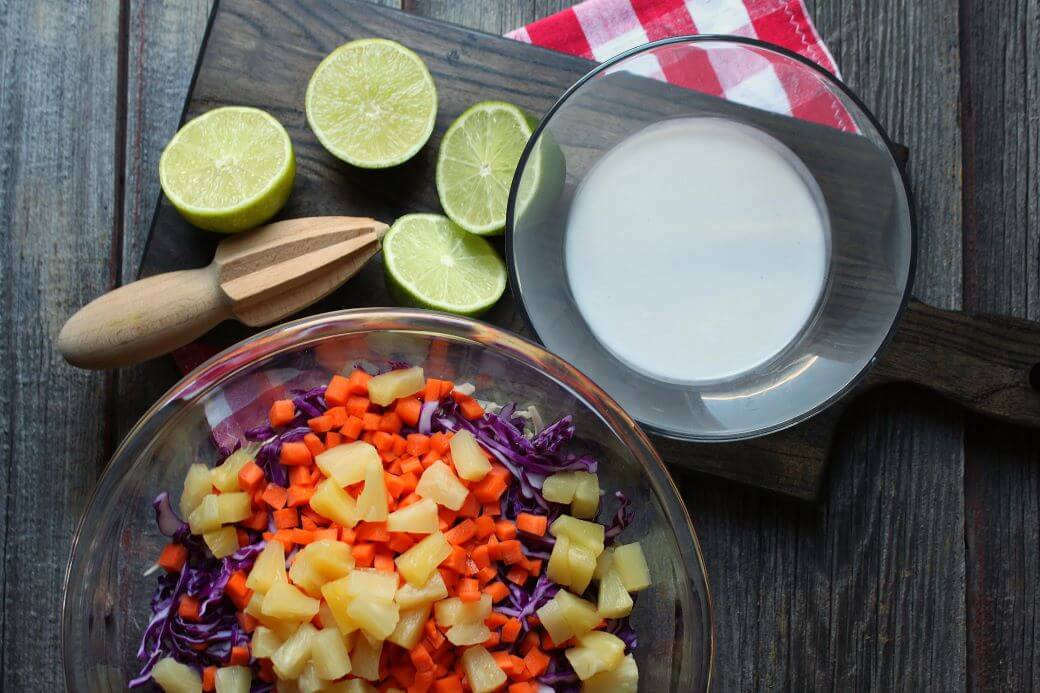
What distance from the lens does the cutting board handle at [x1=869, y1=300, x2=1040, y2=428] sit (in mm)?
1814

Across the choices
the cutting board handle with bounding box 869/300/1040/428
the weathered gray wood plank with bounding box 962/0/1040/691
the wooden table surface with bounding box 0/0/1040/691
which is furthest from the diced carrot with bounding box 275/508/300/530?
the weathered gray wood plank with bounding box 962/0/1040/691

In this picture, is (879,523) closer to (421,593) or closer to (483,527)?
(483,527)

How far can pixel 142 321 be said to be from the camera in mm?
1649

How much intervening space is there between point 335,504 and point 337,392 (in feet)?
0.75

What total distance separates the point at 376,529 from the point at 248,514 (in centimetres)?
25

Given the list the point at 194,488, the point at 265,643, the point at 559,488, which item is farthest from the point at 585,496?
the point at 194,488

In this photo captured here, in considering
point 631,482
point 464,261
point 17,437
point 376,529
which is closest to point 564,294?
point 464,261

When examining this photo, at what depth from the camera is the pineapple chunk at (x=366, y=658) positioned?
4.43 ft

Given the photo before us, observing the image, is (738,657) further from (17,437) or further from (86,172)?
(86,172)

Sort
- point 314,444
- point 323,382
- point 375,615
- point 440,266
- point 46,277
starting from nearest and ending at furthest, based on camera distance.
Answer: point 375,615 → point 314,444 → point 323,382 → point 440,266 → point 46,277

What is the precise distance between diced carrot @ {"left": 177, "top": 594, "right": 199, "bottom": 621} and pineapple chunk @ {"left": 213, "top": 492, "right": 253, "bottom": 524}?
0.50 feet

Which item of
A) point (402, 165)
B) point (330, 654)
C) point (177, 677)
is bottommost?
point (177, 677)

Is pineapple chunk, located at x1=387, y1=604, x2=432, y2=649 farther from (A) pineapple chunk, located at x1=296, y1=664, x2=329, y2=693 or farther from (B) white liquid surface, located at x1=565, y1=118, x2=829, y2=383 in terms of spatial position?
(B) white liquid surface, located at x1=565, y1=118, x2=829, y2=383

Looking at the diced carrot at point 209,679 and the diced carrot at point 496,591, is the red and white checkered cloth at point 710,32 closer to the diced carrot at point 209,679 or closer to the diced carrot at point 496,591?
the diced carrot at point 209,679
